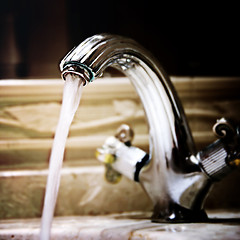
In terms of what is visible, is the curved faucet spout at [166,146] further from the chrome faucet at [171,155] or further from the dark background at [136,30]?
the dark background at [136,30]

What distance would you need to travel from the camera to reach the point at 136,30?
69 cm

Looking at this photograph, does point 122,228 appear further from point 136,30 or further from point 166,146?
point 136,30

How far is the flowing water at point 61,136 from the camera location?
385mm

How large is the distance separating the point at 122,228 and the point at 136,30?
1.26 feet

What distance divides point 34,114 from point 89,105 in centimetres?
10

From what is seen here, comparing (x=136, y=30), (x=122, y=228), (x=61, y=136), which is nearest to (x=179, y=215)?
(x=122, y=228)

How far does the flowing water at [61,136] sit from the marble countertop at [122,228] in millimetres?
74

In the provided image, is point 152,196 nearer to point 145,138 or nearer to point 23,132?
point 145,138

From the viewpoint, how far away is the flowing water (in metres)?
0.38

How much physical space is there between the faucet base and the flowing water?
166mm

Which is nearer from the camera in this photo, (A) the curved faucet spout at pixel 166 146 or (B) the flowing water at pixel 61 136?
(B) the flowing water at pixel 61 136

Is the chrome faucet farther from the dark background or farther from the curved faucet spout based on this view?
the dark background

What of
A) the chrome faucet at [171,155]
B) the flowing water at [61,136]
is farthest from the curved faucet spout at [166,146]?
the flowing water at [61,136]

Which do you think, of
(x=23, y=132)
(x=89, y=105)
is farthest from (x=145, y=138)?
(x=23, y=132)
